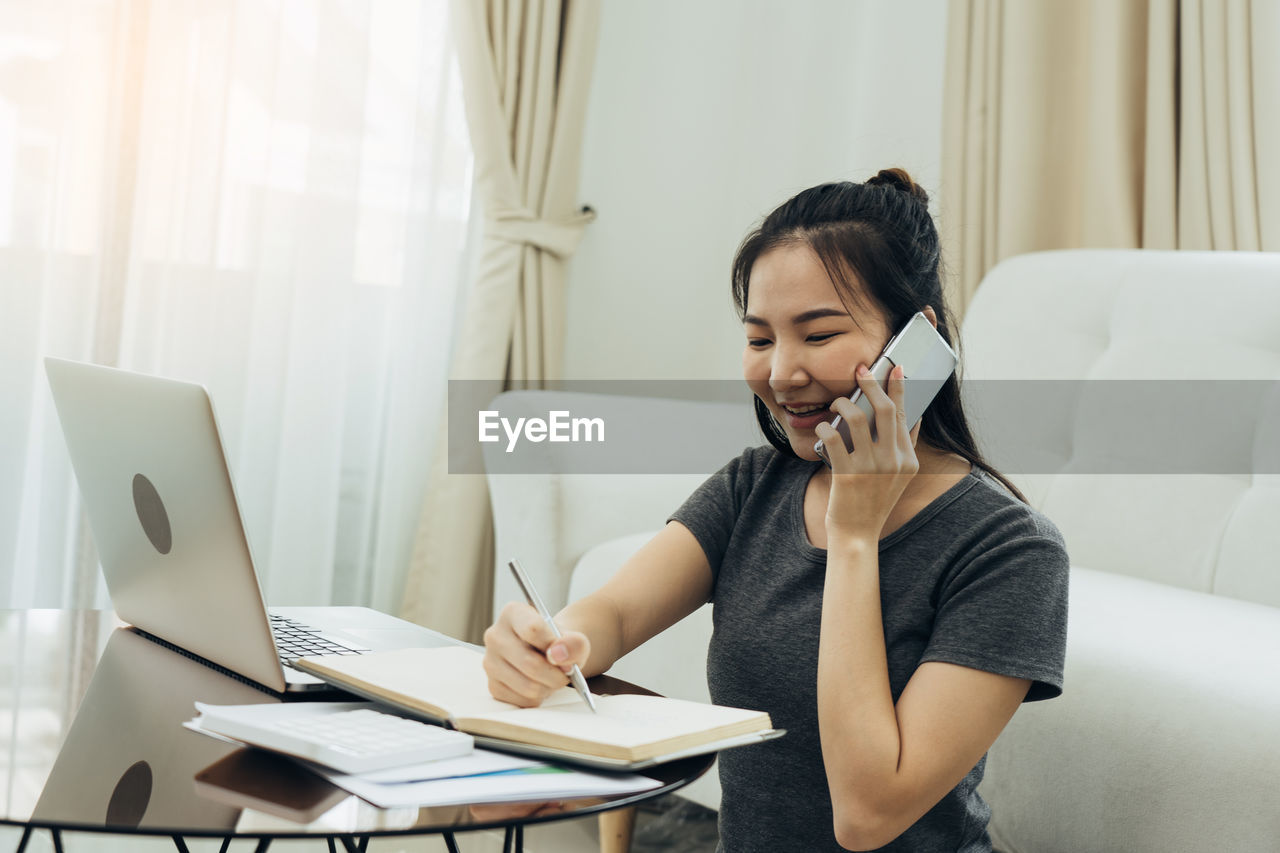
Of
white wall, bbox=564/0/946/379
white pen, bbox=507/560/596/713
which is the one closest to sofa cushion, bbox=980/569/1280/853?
white pen, bbox=507/560/596/713

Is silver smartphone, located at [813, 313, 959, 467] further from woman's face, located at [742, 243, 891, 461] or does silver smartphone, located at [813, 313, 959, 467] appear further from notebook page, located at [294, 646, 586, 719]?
notebook page, located at [294, 646, 586, 719]

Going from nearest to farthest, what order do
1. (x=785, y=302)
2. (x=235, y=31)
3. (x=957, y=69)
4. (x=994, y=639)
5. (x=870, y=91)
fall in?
(x=994, y=639) → (x=785, y=302) → (x=235, y=31) → (x=957, y=69) → (x=870, y=91)

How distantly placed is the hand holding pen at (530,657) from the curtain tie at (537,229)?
1.71 m

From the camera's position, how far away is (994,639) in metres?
0.76

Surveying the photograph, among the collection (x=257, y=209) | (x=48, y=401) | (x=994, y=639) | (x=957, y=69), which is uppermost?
(x=957, y=69)

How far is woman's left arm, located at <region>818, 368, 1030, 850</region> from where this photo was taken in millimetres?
745

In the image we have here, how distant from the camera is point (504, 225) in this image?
2.38 m

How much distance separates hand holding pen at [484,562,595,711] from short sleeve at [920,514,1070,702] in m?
0.24

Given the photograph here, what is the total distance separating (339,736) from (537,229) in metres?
1.89

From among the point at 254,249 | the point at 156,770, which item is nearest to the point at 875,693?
the point at 156,770

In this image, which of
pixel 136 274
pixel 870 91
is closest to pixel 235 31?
pixel 136 274

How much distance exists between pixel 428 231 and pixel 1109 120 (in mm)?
1324

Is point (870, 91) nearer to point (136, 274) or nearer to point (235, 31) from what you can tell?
point (235, 31)

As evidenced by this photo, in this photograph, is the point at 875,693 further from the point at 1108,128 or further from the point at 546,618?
the point at 1108,128
